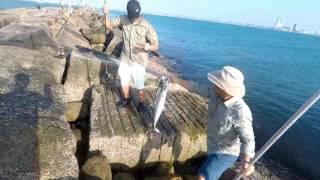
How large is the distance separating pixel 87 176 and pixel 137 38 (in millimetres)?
3053

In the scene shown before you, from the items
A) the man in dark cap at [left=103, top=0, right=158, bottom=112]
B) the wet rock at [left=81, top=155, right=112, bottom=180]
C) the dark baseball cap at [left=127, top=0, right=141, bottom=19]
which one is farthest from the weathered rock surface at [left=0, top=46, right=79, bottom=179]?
the dark baseball cap at [left=127, top=0, right=141, bottom=19]

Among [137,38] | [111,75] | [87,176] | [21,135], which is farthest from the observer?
[111,75]

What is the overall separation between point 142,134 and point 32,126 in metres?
1.95

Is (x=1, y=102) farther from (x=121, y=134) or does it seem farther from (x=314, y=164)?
(x=314, y=164)

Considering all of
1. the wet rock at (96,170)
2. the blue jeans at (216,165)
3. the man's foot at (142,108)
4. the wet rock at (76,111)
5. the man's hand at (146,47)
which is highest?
the man's hand at (146,47)

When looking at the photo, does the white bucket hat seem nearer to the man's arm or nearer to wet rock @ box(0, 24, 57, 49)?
the man's arm

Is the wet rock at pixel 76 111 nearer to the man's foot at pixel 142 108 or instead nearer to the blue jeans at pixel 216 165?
the man's foot at pixel 142 108

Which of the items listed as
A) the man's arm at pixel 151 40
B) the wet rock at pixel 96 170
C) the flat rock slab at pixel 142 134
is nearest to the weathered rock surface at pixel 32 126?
the wet rock at pixel 96 170

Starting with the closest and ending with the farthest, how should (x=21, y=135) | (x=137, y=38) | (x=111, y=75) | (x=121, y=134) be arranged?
(x=21, y=135) < (x=121, y=134) < (x=137, y=38) < (x=111, y=75)

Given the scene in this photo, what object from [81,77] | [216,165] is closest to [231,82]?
[216,165]

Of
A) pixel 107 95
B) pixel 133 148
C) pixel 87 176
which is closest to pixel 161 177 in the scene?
pixel 133 148

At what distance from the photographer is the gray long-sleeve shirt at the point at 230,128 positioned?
11.1ft

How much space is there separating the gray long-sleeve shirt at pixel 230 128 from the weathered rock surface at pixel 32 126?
192cm

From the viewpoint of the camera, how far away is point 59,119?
183 inches
